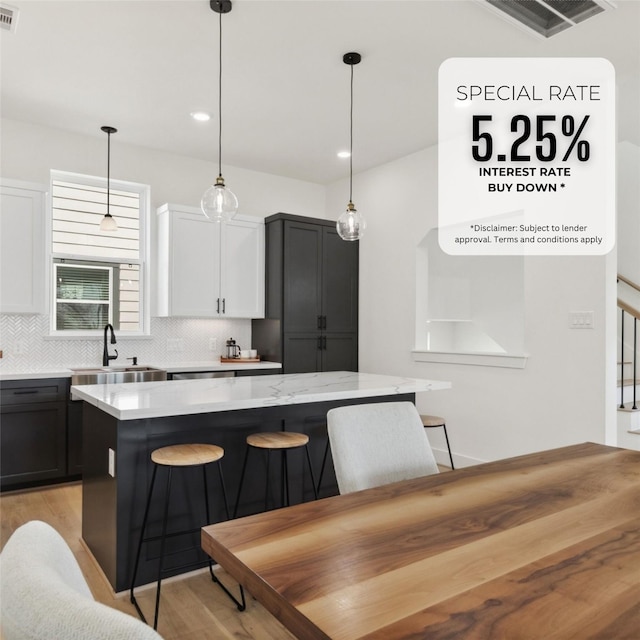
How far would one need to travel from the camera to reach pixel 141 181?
480cm

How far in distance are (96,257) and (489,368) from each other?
3.54 metres

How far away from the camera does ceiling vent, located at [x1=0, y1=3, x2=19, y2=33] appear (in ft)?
8.98

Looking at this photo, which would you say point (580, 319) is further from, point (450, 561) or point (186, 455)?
point (450, 561)

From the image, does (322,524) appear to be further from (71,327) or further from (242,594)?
(71,327)

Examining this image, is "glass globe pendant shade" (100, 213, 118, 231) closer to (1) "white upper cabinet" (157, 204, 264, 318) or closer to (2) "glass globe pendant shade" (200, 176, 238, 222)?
(1) "white upper cabinet" (157, 204, 264, 318)

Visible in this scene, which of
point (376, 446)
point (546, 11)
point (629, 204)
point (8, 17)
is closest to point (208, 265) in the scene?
point (8, 17)

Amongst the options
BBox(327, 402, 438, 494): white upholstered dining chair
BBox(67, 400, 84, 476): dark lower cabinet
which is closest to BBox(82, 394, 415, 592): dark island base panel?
BBox(327, 402, 438, 494): white upholstered dining chair

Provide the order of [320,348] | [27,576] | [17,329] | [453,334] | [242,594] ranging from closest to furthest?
[27,576] < [242,594] < [17,329] < [320,348] < [453,334]

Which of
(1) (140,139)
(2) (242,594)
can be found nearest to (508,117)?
(1) (140,139)

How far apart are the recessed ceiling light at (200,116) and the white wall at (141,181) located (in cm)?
94

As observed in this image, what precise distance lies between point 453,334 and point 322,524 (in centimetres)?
531

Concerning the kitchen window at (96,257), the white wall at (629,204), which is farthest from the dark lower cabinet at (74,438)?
the white wall at (629,204)

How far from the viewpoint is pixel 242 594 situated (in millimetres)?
2303

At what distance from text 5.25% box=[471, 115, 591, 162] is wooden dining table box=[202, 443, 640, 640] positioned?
116 inches
